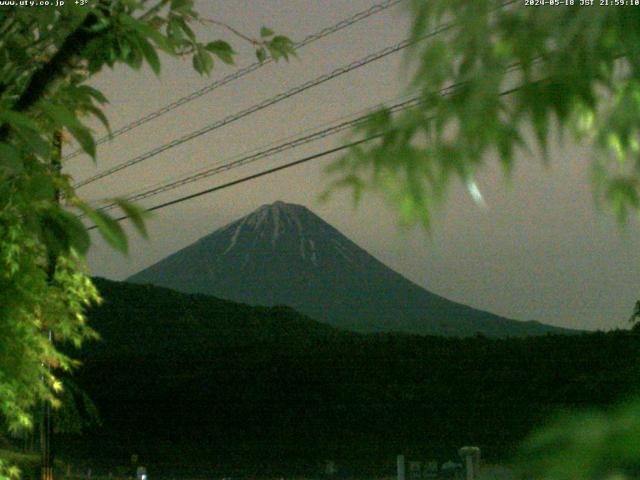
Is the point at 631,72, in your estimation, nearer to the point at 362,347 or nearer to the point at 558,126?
the point at 558,126

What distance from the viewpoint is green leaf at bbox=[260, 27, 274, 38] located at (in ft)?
10.5

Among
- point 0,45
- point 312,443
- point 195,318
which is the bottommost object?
point 312,443

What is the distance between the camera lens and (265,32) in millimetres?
3189

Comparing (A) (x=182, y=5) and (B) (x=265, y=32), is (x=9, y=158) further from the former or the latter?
(B) (x=265, y=32)

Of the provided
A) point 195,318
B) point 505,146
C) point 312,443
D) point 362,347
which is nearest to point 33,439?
point 362,347

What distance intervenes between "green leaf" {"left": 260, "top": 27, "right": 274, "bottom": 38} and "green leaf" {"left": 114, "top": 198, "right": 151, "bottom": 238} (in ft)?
5.69

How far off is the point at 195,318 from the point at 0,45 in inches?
1068

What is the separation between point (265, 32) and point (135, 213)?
1.79 m

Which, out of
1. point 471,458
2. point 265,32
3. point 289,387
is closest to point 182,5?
point 265,32

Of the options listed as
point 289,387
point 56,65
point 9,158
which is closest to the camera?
point 9,158

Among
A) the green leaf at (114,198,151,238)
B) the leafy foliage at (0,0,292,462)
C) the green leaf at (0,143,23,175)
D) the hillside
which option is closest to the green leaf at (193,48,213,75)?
the leafy foliage at (0,0,292,462)

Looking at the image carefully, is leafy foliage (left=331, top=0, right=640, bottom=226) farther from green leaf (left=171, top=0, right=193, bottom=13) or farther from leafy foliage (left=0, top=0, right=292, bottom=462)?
green leaf (left=171, top=0, right=193, bottom=13)

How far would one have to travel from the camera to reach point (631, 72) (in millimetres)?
935

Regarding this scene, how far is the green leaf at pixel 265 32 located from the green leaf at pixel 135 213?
5.69ft
